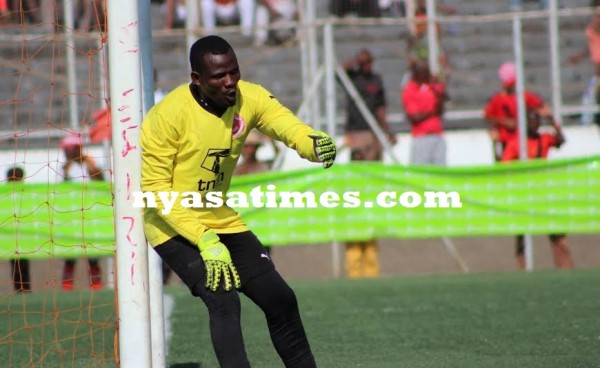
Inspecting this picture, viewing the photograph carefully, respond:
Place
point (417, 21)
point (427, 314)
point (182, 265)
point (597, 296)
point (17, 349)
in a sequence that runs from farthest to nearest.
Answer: point (417, 21) < point (597, 296) < point (427, 314) < point (17, 349) < point (182, 265)

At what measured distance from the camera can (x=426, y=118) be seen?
1436 cm

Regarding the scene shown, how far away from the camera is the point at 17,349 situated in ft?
29.0

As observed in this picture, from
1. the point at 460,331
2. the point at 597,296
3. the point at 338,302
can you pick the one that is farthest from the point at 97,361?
the point at 597,296

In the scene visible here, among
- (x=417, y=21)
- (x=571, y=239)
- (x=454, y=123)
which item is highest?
(x=417, y=21)

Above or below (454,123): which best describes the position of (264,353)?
below

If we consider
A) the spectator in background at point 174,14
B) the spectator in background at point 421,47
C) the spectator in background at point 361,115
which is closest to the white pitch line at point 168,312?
the spectator in background at point 361,115

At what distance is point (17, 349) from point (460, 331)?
3.08 meters

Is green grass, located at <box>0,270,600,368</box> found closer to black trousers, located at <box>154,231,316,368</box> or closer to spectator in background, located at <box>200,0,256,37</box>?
black trousers, located at <box>154,231,316,368</box>

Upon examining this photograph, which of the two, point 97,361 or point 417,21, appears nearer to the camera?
point 97,361

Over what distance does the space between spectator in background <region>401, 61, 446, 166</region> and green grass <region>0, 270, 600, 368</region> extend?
1923 millimetres

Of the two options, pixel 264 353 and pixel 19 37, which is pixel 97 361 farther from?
pixel 19 37

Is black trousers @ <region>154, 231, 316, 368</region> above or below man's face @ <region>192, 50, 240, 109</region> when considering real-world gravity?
below

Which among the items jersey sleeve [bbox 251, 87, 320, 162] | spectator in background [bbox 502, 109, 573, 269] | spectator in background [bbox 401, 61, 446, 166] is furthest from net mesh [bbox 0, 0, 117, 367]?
spectator in background [bbox 502, 109, 573, 269]

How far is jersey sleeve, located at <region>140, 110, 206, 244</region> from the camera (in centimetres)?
594
